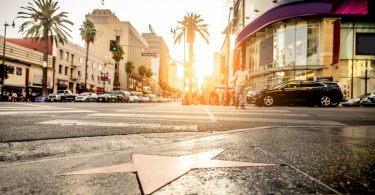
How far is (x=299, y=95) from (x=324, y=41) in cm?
1450

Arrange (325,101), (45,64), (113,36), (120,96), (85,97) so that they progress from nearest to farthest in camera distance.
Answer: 1. (325,101)
2. (45,64)
3. (85,97)
4. (120,96)
5. (113,36)

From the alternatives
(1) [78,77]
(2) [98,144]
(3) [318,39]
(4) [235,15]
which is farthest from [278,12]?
(1) [78,77]

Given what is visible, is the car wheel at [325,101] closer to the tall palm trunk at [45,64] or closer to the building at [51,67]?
the tall palm trunk at [45,64]

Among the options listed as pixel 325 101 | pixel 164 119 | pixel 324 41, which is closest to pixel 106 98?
pixel 324 41

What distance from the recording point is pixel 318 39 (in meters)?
26.2

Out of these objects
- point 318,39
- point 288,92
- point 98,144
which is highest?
point 318,39

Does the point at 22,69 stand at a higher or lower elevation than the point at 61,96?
higher

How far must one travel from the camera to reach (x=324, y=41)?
83.7 feet

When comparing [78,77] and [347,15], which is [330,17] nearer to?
[347,15]

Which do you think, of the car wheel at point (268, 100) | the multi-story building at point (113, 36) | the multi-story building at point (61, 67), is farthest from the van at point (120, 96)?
the multi-story building at point (113, 36)

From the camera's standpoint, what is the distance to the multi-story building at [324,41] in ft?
82.6

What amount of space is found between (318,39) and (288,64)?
3.98 meters

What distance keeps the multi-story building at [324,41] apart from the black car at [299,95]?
11.3 metres

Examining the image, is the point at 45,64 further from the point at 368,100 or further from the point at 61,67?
the point at 368,100
